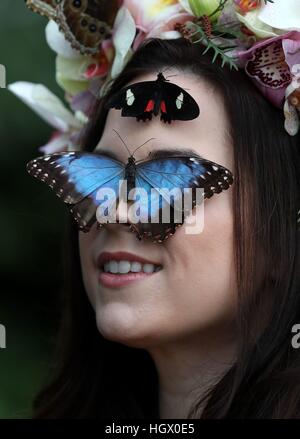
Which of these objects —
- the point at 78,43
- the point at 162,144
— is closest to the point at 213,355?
the point at 162,144

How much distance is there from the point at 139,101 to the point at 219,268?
387 millimetres

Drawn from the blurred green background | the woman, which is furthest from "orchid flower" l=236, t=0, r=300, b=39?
the blurred green background

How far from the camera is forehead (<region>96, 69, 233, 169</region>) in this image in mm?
1614

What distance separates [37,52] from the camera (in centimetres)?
251

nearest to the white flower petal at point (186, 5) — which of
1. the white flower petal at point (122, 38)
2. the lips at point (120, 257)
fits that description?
the white flower petal at point (122, 38)

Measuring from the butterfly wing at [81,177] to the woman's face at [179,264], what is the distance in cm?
6

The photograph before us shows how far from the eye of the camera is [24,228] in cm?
253

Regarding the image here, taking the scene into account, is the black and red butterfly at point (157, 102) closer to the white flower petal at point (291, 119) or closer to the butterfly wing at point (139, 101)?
the butterfly wing at point (139, 101)

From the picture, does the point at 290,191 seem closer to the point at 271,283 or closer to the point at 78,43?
the point at 271,283

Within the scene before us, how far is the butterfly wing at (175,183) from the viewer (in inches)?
60.4

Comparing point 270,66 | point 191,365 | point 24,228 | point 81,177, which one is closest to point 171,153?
point 81,177

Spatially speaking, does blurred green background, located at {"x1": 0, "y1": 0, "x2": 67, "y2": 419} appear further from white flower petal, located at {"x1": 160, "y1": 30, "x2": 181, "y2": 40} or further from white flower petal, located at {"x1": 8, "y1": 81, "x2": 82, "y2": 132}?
white flower petal, located at {"x1": 160, "y1": 30, "x2": 181, "y2": 40}

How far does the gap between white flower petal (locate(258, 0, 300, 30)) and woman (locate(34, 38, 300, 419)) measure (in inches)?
5.4

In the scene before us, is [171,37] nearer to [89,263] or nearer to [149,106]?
[149,106]
